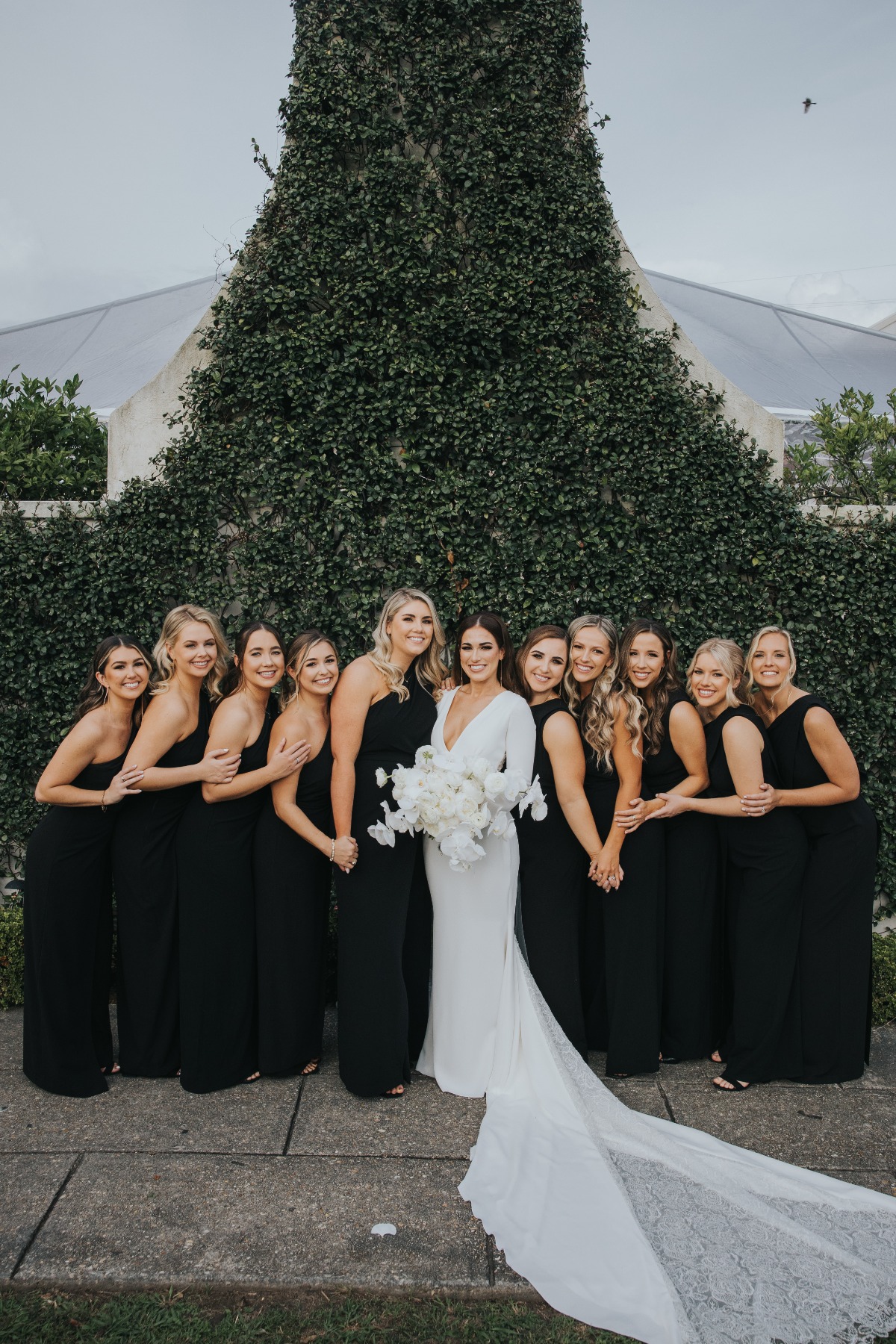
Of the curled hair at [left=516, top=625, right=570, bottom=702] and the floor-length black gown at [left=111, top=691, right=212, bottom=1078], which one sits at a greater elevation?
the curled hair at [left=516, top=625, right=570, bottom=702]

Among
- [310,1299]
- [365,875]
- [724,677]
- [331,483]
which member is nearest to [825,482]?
[724,677]

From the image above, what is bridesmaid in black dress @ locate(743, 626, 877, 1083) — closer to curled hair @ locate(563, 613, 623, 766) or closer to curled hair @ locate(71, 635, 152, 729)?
curled hair @ locate(563, 613, 623, 766)

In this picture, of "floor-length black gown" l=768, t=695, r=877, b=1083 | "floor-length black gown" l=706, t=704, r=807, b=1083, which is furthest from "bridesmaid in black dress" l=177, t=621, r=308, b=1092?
"floor-length black gown" l=768, t=695, r=877, b=1083

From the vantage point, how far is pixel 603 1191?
3.55 metres

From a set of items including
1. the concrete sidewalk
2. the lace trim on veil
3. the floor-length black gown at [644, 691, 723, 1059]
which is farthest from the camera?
the floor-length black gown at [644, 691, 723, 1059]

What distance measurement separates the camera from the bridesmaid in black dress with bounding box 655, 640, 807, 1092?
4.69 meters

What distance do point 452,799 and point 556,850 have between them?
2.74ft

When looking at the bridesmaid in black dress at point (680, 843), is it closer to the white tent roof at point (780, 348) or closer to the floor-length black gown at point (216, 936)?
the floor-length black gown at point (216, 936)

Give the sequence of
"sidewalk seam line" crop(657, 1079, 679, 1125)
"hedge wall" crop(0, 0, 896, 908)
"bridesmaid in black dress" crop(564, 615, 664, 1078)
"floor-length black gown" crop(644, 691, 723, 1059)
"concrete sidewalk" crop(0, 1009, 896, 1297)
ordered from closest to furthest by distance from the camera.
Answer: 1. "concrete sidewalk" crop(0, 1009, 896, 1297)
2. "sidewalk seam line" crop(657, 1079, 679, 1125)
3. "bridesmaid in black dress" crop(564, 615, 664, 1078)
4. "floor-length black gown" crop(644, 691, 723, 1059)
5. "hedge wall" crop(0, 0, 896, 908)

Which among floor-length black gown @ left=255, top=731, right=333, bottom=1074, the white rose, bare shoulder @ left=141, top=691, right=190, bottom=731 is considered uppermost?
bare shoulder @ left=141, top=691, right=190, bottom=731

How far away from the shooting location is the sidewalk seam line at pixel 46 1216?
3355 millimetres

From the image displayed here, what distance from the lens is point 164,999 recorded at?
15.4 feet

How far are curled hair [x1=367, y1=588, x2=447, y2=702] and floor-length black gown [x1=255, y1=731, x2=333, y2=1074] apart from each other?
1.60 feet

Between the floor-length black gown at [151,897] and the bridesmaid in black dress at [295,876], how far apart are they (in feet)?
1.45
